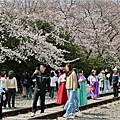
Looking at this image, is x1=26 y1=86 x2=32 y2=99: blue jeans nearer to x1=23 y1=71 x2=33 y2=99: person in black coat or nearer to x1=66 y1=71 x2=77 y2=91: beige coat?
x1=23 y1=71 x2=33 y2=99: person in black coat

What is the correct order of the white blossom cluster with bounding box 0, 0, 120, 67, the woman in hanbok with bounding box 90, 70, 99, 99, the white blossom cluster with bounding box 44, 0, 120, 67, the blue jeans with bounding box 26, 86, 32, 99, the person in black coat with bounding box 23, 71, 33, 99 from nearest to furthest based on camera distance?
the woman in hanbok with bounding box 90, 70, 99, 99
the person in black coat with bounding box 23, 71, 33, 99
the blue jeans with bounding box 26, 86, 32, 99
the white blossom cluster with bounding box 0, 0, 120, 67
the white blossom cluster with bounding box 44, 0, 120, 67

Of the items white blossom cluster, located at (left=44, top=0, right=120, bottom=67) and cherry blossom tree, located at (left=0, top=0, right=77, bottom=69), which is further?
white blossom cluster, located at (left=44, top=0, right=120, bottom=67)

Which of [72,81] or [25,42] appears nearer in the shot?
[72,81]

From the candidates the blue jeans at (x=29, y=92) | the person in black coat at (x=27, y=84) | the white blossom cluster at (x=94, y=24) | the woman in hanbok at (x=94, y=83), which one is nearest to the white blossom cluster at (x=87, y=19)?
the white blossom cluster at (x=94, y=24)

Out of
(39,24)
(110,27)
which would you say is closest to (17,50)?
(39,24)

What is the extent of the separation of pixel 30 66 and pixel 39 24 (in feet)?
10.7

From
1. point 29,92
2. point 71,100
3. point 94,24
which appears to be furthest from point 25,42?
point 94,24

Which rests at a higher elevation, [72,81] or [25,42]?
[25,42]

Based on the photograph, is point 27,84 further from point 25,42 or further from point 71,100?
point 71,100

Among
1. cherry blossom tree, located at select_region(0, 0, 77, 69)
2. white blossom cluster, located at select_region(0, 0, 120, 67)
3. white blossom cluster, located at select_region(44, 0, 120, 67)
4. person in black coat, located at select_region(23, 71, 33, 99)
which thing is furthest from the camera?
white blossom cluster, located at select_region(44, 0, 120, 67)

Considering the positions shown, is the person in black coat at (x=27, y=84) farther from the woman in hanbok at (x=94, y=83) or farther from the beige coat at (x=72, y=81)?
the beige coat at (x=72, y=81)

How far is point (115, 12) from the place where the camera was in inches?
1337

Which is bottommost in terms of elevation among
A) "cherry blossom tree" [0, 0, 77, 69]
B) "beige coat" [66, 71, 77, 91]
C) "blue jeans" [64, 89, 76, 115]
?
"blue jeans" [64, 89, 76, 115]

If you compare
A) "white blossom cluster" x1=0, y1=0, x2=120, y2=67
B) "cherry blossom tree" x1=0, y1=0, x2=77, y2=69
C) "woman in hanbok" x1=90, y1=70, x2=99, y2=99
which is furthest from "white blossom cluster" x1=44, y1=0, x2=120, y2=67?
"woman in hanbok" x1=90, y1=70, x2=99, y2=99
